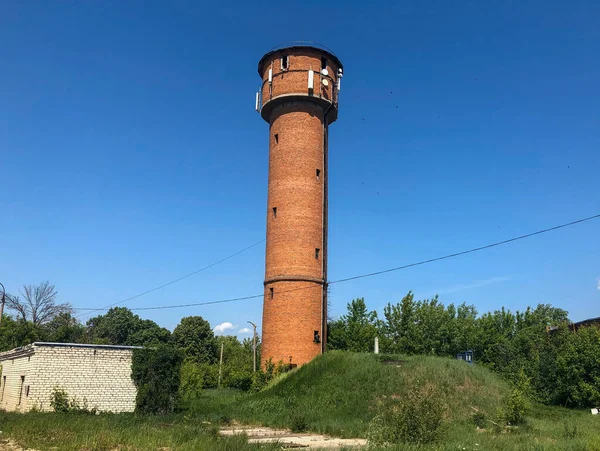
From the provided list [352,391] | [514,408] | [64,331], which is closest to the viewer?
[514,408]

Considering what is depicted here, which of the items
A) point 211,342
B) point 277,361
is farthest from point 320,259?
point 211,342

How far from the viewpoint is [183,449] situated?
10.5 metres

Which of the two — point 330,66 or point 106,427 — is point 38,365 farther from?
point 330,66

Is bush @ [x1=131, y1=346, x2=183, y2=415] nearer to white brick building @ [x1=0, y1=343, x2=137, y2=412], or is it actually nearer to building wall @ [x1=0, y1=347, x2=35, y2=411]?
white brick building @ [x1=0, y1=343, x2=137, y2=412]

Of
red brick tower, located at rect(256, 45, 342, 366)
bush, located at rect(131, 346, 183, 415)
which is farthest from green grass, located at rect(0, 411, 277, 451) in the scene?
red brick tower, located at rect(256, 45, 342, 366)

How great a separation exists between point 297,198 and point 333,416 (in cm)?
1206

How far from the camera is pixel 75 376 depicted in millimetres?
18219

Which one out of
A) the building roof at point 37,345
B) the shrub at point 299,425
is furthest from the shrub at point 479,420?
the building roof at point 37,345

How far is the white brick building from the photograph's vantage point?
1773 cm

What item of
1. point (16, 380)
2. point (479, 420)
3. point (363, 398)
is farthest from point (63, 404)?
point (479, 420)

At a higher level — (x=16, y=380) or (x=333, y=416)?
(x=16, y=380)

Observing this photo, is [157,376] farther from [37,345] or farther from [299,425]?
[299,425]

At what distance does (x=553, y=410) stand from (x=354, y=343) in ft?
36.6

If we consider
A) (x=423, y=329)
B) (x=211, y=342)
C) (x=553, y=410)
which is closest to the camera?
(x=553, y=410)
